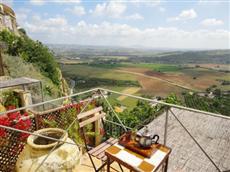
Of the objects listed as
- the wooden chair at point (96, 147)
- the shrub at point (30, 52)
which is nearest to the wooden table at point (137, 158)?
the wooden chair at point (96, 147)

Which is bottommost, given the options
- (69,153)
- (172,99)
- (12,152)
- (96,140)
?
(172,99)

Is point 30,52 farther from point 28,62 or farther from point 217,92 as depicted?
point 217,92

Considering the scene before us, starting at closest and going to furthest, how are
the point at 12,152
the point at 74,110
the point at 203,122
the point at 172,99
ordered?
the point at 12,152 → the point at 74,110 → the point at 203,122 → the point at 172,99

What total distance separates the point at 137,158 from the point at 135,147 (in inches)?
6.7

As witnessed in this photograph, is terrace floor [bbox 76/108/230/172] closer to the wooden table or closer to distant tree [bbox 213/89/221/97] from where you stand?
the wooden table

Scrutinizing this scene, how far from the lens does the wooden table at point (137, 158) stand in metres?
1.97

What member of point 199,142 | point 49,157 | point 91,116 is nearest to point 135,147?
point 49,157

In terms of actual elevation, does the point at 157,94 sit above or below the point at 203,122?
below

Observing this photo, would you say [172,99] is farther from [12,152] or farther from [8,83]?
[12,152]

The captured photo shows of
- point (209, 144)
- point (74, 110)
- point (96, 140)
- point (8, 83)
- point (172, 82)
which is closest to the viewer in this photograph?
point (74, 110)

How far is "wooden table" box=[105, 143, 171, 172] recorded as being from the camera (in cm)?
197

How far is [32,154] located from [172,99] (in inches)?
642

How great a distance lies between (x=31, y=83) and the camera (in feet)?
28.8

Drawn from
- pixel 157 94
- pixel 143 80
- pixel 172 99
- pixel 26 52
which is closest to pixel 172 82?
pixel 143 80
